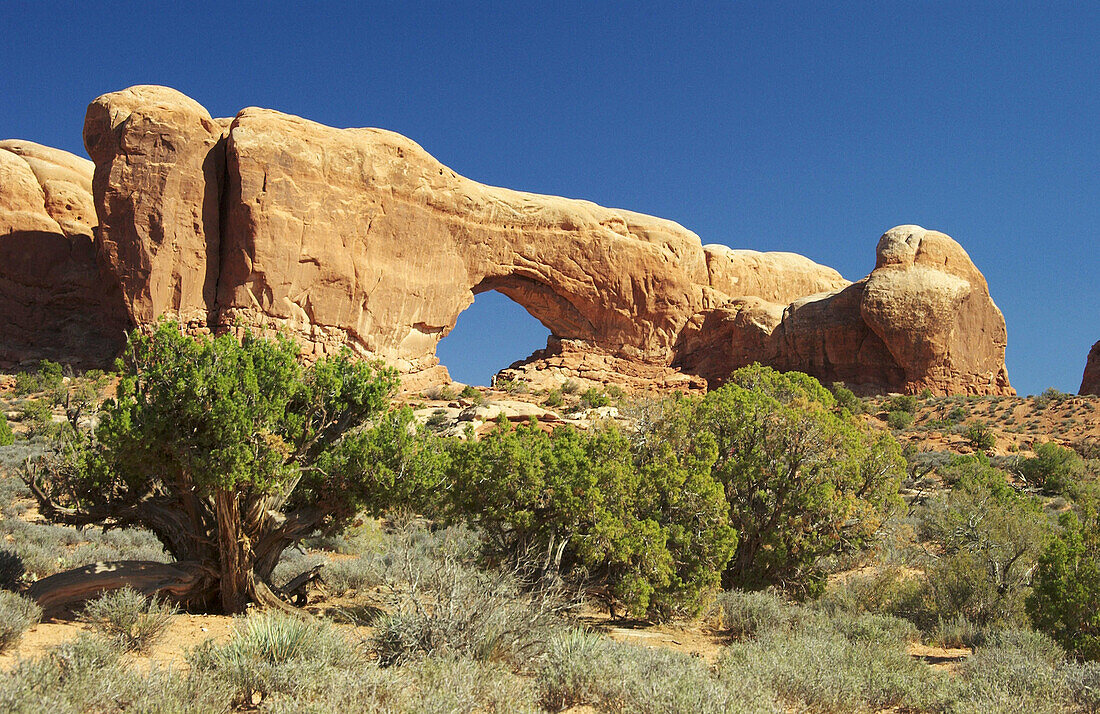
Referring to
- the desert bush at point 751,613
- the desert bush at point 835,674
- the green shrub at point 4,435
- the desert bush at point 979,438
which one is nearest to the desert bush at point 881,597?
the desert bush at point 751,613

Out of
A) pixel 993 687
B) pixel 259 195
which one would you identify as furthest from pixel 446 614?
pixel 259 195

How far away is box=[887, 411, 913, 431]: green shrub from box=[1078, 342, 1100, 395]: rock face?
45.9ft

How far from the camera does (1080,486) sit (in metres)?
20.9

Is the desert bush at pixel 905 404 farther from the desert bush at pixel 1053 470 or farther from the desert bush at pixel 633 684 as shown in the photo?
the desert bush at pixel 633 684

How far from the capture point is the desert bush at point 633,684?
5.18 meters

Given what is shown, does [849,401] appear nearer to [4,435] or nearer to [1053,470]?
[1053,470]

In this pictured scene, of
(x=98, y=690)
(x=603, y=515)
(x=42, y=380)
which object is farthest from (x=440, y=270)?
(x=98, y=690)

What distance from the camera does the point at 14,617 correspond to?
6.84 meters

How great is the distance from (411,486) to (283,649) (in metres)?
3.39

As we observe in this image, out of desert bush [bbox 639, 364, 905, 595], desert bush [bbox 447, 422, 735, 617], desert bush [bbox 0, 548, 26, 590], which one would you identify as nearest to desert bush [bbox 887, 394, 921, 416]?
desert bush [bbox 639, 364, 905, 595]

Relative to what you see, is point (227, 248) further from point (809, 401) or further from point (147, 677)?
point (147, 677)

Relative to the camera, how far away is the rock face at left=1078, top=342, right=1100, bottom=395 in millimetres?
37656

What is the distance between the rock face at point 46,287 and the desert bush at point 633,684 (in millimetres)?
29096

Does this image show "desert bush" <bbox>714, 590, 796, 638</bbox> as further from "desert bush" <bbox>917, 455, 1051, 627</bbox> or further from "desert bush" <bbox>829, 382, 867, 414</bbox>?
"desert bush" <bbox>829, 382, 867, 414</bbox>
